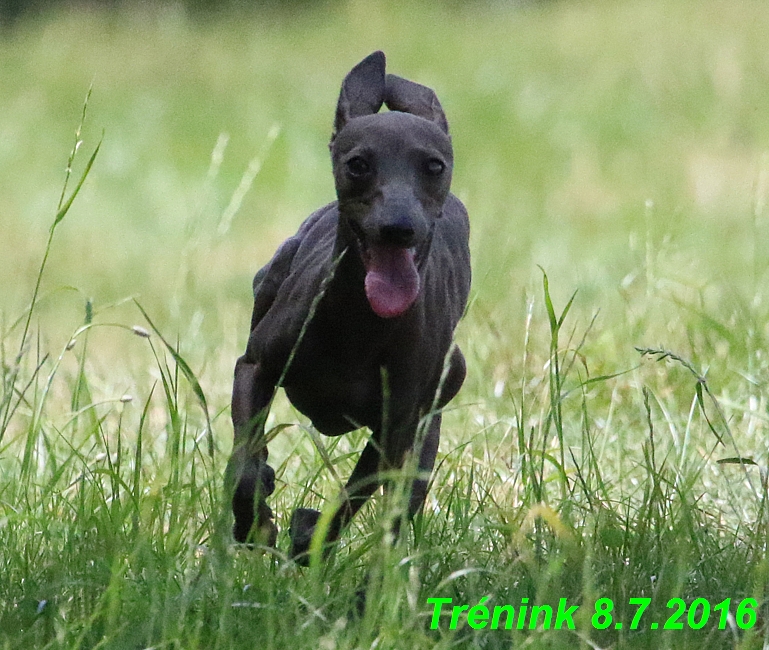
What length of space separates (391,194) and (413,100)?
0.56 m

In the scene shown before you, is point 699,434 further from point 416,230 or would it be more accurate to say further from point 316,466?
point 416,230

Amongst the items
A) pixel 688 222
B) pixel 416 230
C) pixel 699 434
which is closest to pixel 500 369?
pixel 699 434

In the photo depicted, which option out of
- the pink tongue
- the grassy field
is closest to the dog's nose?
the pink tongue

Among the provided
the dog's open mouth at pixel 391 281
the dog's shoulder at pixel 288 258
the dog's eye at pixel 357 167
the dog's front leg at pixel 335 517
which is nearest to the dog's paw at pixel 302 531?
the dog's front leg at pixel 335 517

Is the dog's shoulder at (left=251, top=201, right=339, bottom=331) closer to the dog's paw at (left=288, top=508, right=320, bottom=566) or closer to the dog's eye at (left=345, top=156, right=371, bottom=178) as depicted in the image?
the dog's eye at (left=345, top=156, right=371, bottom=178)

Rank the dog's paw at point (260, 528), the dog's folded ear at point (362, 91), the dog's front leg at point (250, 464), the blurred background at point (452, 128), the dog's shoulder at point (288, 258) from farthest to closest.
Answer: the blurred background at point (452, 128) < the dog's shoulder at point (288, 258) < the dog's folded ear at point (362, 91) < the dog's paw at point (260, 528) < the dog's front leg at point (250, 464)

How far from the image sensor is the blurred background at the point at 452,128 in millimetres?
8125

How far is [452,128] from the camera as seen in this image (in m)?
11.4

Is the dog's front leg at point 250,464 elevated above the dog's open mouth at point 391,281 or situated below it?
below

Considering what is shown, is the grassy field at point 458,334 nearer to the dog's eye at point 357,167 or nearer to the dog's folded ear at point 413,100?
the dog's eye at point 357,167

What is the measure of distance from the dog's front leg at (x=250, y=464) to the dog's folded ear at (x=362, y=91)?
2.04 ft

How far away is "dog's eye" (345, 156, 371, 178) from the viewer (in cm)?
308

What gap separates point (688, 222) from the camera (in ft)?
29.9

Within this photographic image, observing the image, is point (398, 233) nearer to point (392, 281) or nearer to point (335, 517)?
point (392, 281)
